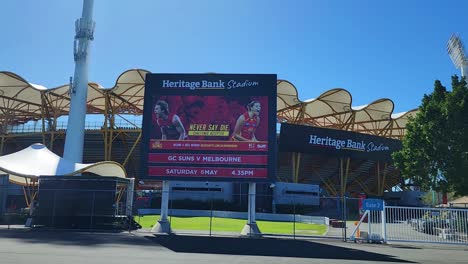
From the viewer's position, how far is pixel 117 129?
55500mm

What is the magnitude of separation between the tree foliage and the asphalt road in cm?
869

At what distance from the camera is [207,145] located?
68.3 ft

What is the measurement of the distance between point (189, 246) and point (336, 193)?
49885 mm

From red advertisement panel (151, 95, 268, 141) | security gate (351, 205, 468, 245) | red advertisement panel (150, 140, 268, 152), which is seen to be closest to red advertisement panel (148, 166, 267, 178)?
red advertisement panel (150, 140, 268, 152)

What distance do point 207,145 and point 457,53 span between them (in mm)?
47253

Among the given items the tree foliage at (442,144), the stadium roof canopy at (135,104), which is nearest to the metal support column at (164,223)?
the tree foliage at (442,144)

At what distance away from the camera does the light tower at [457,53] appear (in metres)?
53.6

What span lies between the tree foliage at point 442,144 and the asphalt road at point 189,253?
869cm

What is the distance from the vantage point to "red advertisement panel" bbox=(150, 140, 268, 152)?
20.7 metres

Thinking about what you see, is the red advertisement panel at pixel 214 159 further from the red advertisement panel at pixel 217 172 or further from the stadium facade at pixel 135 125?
the stadium facade at pixel 135 125

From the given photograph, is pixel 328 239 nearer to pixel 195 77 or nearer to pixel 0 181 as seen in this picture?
pixel 195 77

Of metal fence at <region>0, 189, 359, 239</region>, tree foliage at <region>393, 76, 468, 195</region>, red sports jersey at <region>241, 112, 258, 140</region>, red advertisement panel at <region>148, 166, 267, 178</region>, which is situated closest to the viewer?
red advertisement panel at <region>148, 166, 267, 178</region>

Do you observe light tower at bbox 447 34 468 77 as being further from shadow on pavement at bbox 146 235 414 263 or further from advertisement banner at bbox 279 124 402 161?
shadow on pavement at bbox 146 235 414 263

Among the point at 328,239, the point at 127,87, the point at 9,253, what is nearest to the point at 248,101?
the point at 328,239
